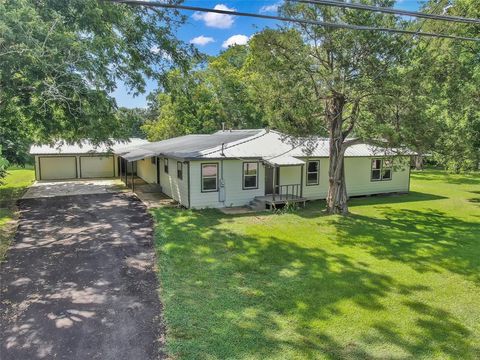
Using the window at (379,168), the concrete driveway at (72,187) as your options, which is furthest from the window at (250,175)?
the concrete driveway at (72,187)

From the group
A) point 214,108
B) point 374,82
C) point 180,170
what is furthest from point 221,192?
point 214,108

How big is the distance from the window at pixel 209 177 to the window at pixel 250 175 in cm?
136

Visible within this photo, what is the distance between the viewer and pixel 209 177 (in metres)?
14.2

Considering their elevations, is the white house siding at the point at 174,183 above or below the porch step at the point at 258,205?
above


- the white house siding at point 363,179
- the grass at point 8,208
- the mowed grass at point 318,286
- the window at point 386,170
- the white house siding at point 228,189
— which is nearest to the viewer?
the mowed grass at point 318,286

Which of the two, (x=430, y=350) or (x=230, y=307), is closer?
(x=430, y=350)

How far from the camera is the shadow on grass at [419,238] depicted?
887 centimetres

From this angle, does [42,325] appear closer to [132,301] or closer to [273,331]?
[132,301]

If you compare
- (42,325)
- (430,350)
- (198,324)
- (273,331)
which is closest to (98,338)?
(42,325)

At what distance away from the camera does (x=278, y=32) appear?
38.4ft

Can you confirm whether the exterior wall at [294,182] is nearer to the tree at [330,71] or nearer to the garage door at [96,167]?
the tree at [330,71]

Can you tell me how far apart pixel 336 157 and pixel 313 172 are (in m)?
3.04

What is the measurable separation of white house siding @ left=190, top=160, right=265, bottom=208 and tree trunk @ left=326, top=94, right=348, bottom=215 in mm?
3082

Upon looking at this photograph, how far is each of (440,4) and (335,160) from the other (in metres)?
6.39
